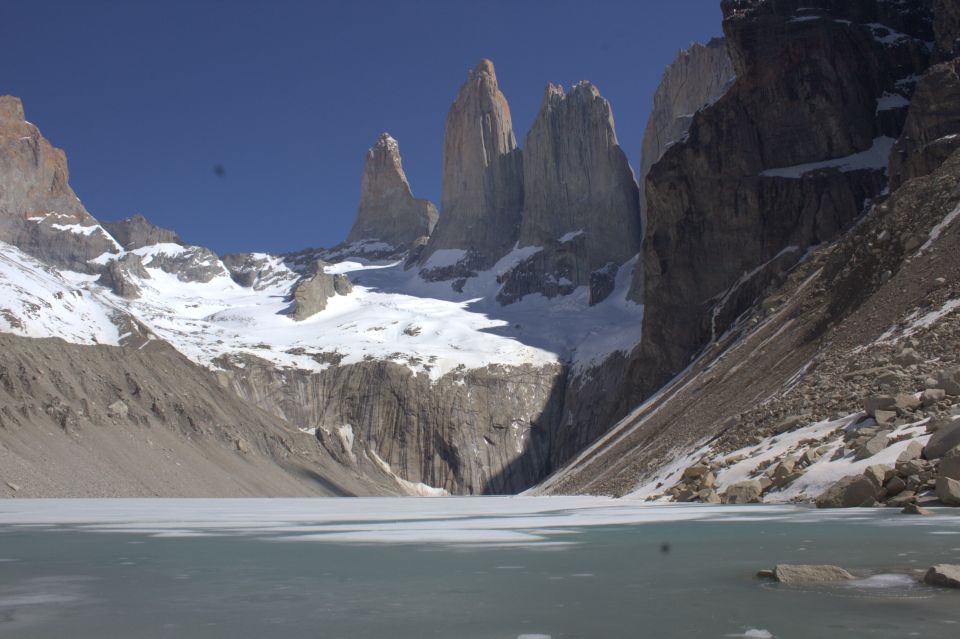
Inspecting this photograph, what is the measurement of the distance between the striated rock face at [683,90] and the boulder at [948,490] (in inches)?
4801

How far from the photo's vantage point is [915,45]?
74.1 m

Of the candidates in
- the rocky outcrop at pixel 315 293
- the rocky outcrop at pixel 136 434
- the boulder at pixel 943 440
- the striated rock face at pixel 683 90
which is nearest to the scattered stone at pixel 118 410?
the rocky outcrop at pixel 136 434

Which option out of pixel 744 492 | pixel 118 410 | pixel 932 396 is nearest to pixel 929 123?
pixel 932 396

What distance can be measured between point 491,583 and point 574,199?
6654 inches

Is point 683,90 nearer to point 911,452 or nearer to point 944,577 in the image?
point 911,452

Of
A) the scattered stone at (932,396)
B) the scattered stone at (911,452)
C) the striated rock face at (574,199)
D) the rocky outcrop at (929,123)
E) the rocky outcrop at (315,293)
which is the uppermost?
the striated rock face at (574,199)

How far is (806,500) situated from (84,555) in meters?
17.7

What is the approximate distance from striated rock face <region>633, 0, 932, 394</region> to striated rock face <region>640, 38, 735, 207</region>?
56822mm

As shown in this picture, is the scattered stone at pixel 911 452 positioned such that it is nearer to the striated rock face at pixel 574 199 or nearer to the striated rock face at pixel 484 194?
the striated rock face at pixel 574 199

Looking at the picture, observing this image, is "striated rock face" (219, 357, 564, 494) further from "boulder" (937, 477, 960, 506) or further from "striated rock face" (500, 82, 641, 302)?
"boulder" (937, 477, 960, 506)

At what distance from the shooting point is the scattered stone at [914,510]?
17.5 meters

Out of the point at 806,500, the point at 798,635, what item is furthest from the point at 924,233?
the point at 798,635

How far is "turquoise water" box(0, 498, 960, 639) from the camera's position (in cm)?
834

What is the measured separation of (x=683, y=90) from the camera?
150 metres
